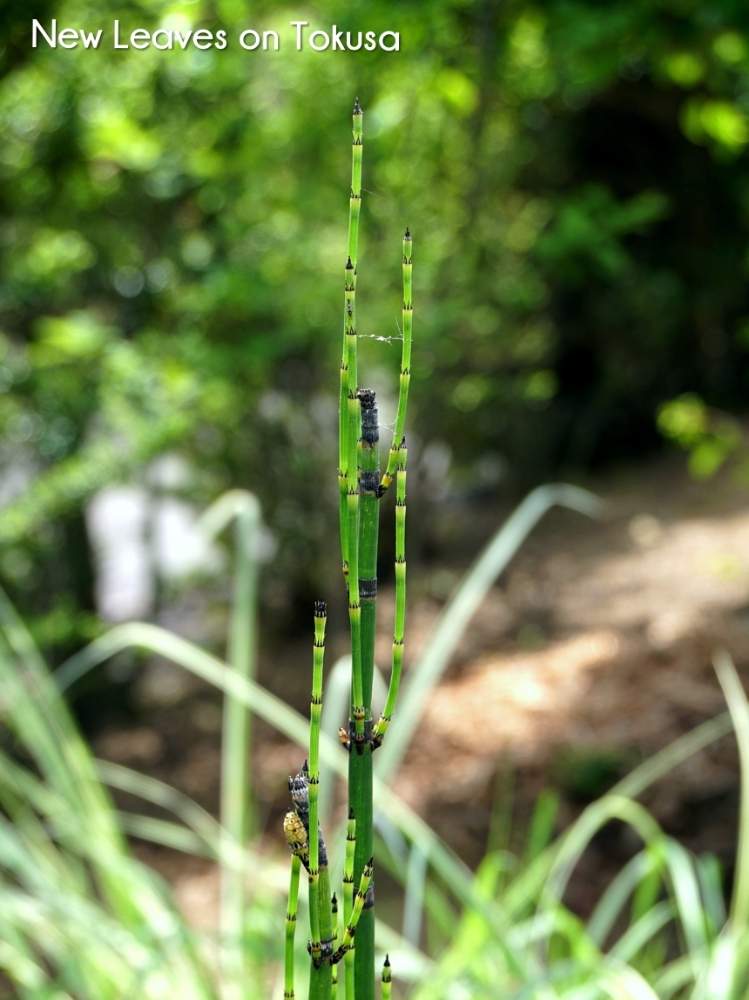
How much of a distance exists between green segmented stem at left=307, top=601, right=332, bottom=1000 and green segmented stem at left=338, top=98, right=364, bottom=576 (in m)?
0.05

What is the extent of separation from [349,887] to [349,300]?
298 mm

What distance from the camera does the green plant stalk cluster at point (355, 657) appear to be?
0.58 metres

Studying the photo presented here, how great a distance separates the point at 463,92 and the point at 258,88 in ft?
4.10

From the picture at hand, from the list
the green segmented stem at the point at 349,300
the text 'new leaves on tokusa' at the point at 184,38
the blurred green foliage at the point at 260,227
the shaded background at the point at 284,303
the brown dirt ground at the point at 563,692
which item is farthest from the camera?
the brown dirt ground at the point at 563,692

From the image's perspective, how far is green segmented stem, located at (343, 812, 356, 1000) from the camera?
604 millimetres

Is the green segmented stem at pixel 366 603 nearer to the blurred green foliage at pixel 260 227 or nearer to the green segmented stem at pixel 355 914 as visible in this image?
the green segmented stem at pixel 355 914

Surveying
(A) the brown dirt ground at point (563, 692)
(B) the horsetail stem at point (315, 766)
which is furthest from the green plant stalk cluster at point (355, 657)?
(A) the brown dirt ground at point (563, 692)

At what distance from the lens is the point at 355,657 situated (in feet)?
1.97

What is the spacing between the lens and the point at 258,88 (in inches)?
161

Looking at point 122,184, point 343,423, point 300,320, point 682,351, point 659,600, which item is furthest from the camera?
point 682,351

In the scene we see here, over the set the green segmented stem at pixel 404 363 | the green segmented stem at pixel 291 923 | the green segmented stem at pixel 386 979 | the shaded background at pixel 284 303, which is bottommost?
the green segmented stem at pixel 386 979

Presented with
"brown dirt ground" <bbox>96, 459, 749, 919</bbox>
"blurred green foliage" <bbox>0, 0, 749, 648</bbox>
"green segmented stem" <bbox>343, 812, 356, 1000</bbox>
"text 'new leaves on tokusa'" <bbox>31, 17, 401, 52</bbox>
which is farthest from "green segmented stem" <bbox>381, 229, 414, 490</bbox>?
"brown dirt ground" <bbox>96, 459, 749, 919</bbox>

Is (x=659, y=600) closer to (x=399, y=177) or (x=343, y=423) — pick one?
(x=399, y=177)

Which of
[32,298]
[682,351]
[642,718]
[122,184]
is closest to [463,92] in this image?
[122,184]
